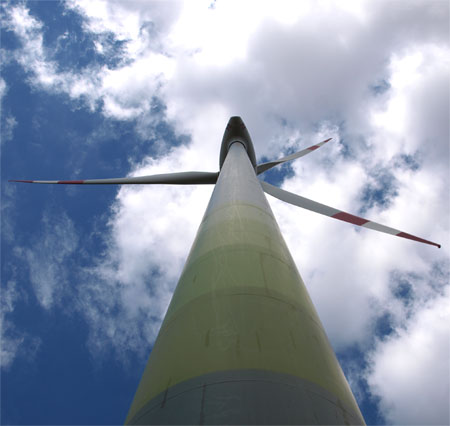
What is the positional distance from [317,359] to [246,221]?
113 inches

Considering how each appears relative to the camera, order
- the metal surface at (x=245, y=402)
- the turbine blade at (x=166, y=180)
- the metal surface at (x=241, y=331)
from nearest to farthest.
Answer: the metal surface at (x=245, y=402) → the metal surface at (x=241, y=331) → the turbine blade at (x=166, y=180)

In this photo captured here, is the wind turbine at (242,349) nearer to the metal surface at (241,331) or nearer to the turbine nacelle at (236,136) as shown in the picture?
the metal surface at (241,331)

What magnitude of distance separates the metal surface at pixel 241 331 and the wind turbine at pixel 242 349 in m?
0.01

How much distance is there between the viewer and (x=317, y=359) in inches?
139

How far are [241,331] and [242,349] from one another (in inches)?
9.5

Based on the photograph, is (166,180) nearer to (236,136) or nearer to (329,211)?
(236,136)

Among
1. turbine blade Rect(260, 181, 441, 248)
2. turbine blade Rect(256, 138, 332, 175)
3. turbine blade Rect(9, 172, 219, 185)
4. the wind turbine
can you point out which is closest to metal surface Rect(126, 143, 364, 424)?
the wind turbine

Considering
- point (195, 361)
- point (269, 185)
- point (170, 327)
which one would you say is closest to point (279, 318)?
point (195, 361)

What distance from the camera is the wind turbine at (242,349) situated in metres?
2.87

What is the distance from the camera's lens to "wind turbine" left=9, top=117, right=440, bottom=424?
9.42 feet

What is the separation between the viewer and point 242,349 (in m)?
3.33

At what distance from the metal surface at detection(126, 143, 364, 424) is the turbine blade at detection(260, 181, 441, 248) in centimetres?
490

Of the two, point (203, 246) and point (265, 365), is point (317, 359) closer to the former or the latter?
point (265, 365)

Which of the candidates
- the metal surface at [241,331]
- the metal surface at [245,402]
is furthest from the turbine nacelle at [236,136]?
the metal surface at [245,402]
